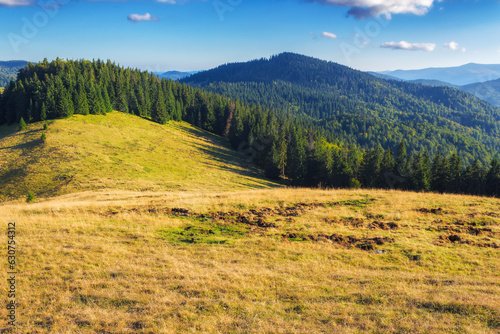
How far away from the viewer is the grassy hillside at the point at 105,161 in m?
41.5

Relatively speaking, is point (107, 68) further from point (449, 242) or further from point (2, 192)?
point (449, 242)

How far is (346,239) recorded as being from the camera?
1573cm

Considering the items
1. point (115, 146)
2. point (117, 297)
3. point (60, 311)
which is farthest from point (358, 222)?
point (115, 146)

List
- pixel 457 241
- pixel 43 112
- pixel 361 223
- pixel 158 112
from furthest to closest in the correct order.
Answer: pixel 158 112, pixel 43 112, pixel 361 223, pixel 457 241

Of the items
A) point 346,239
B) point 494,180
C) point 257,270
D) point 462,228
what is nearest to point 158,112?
point 346,239

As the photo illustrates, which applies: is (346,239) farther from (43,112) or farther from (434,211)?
(43,112)

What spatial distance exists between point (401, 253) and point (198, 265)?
11.0m

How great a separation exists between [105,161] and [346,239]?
169 feet

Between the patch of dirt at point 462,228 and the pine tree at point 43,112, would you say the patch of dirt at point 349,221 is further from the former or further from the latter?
the pine tree at point 43,112

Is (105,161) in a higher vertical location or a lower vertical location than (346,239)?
higher

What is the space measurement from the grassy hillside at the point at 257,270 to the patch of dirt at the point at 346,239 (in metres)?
0.09

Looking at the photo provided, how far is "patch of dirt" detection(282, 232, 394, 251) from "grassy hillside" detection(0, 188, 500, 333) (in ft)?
0.28

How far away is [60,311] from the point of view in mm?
8875

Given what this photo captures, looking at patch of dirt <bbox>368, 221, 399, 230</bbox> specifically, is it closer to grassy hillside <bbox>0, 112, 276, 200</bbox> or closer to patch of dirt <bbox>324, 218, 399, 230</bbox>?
patch of dirt <bbox>324, 218, 399, 230</bbox>
